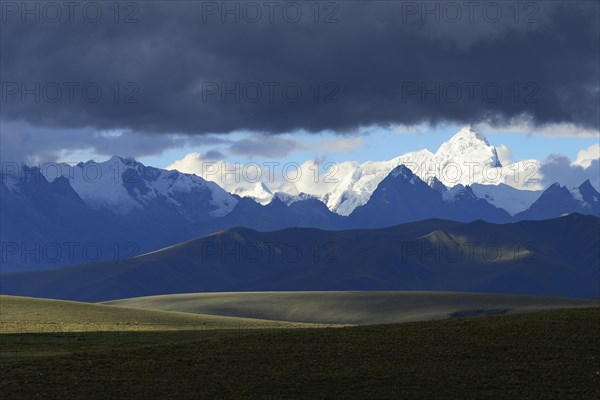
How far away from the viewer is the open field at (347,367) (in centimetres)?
6178

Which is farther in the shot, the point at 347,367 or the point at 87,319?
the point at 87,319

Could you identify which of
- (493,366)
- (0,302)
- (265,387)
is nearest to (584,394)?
(493,366)

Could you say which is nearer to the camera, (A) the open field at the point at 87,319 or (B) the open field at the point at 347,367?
(B) the open field at the point at 347,367

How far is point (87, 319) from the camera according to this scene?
162875 millimetres

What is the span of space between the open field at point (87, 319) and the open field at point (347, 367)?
55908 mm

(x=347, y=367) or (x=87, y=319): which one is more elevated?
(x=87, y=319)

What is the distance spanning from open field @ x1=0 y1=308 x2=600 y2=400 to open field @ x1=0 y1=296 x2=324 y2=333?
55.9m

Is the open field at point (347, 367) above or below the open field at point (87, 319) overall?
below

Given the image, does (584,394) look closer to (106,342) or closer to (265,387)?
(265,387)

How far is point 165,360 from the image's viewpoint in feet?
228

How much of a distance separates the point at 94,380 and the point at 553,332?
35.9 m

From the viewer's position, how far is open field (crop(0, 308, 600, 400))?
61781mm

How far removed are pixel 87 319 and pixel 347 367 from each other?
10230 cm

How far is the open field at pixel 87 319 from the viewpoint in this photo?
137 metres
